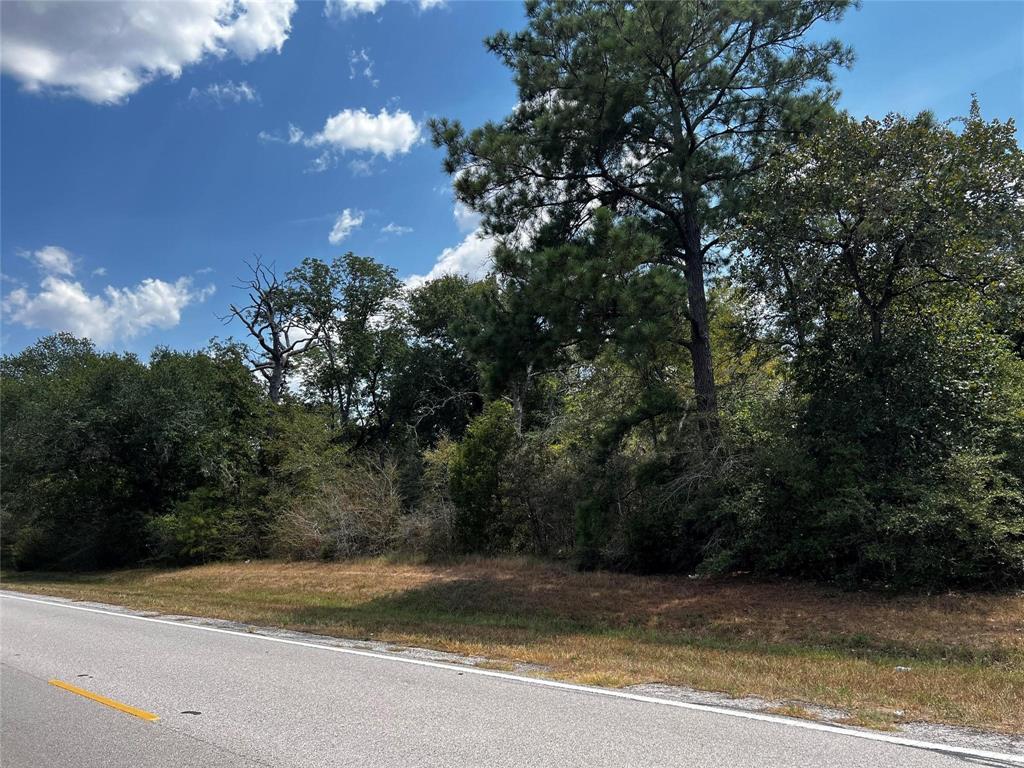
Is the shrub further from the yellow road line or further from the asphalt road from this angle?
the yellow road line

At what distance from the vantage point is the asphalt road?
16.4 feet

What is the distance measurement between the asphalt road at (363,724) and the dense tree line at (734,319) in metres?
7.23

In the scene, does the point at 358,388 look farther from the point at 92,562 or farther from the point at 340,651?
the point at 340,651

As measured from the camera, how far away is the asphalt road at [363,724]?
499cm

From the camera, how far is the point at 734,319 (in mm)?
17094

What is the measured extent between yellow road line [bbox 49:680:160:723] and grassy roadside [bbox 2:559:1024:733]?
3.94 m

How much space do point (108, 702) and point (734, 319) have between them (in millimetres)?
14688

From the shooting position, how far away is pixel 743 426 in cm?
1522

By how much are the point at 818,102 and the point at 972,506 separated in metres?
9.40

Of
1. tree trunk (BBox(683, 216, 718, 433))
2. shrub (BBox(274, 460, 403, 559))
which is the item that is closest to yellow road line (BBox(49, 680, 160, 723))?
tree trunk (BBox(683, 216, 718, 433))

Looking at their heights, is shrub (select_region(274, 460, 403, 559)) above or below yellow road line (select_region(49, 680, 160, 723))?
above

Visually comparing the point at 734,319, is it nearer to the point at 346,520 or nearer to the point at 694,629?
the point at 694,629

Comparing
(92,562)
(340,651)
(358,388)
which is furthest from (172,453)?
(340,651)

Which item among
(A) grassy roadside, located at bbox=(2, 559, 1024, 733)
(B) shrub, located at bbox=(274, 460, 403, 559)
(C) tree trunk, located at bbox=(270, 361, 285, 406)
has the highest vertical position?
(C) tree trunk, located at bbox=(270, 361, 285, 406)
